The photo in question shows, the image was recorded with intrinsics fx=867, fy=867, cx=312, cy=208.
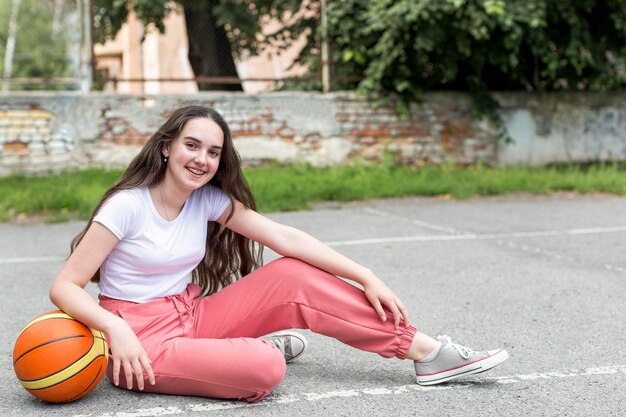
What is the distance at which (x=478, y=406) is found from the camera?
372cm

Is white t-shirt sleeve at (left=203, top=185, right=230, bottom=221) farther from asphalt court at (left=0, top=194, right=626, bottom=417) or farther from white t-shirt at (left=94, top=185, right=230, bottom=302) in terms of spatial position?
asphalt court at (left=0, top=194, right=626, bottom=417)

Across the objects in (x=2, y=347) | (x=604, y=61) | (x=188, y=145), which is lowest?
(x=2, y=347)

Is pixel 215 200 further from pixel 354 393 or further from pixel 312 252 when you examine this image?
pixel 354 393

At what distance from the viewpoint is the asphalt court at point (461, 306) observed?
3.78 metres

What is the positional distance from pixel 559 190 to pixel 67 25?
112ft

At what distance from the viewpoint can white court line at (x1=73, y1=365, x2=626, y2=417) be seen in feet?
12.1

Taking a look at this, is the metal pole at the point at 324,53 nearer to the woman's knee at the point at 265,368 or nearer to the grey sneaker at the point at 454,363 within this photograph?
the grey sneaker at the point at 454,363

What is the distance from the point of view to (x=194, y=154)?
3932 mm

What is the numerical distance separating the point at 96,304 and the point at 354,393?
1220 mm

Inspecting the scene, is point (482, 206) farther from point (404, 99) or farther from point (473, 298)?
point (473, 298)

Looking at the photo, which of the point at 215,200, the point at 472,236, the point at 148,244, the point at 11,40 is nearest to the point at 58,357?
the point at 148,244

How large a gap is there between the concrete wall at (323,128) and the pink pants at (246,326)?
30.1 feet

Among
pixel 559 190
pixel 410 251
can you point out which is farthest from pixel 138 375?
pixel 559 190

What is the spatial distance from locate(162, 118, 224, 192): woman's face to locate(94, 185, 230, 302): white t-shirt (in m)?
0.18
